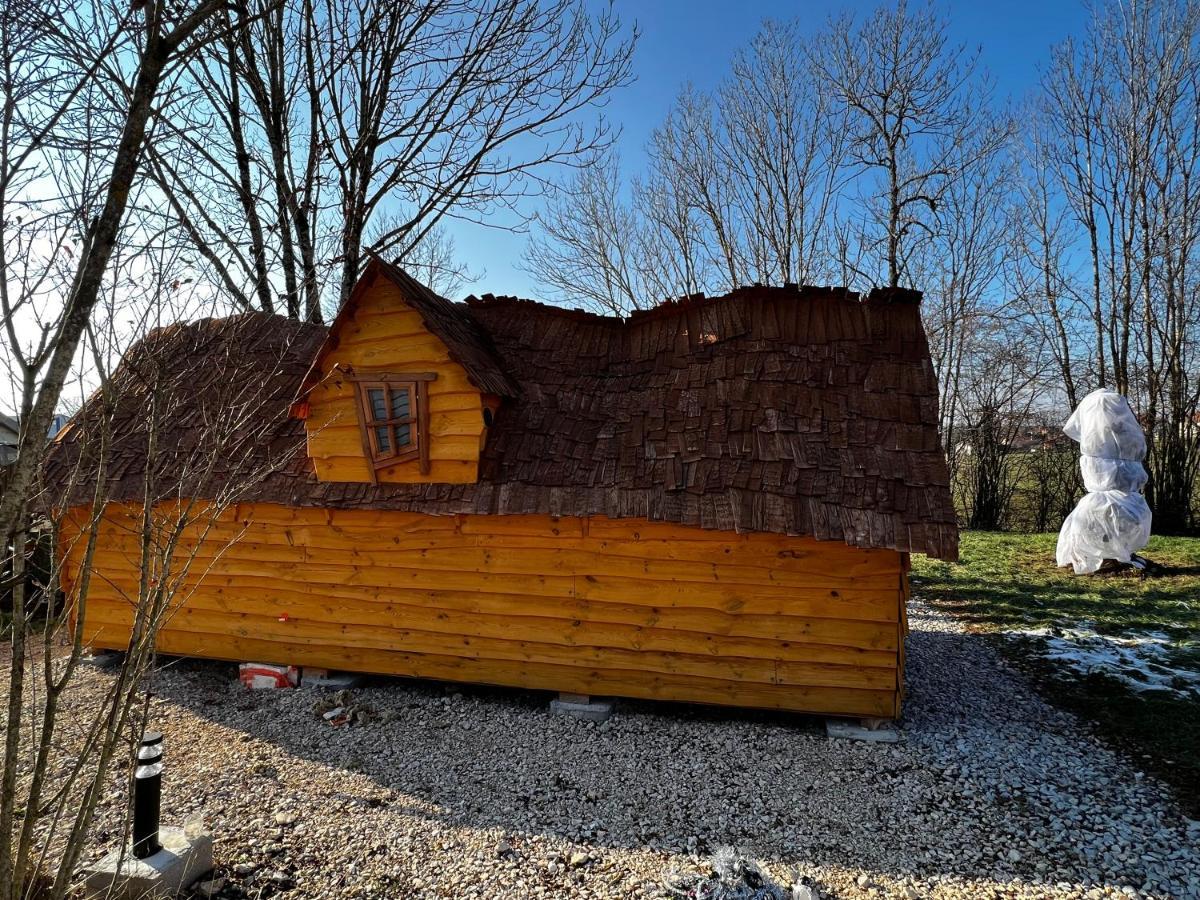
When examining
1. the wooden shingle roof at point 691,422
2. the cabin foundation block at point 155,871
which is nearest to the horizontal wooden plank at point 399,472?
the wooden shingle roof at point 691,422

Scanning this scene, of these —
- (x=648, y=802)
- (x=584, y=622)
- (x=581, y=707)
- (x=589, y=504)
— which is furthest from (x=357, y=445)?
(x=648, y=802)

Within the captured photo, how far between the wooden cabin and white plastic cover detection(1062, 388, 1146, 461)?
24.6ft

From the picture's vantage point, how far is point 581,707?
19.3 ft

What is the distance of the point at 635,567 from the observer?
5.70m

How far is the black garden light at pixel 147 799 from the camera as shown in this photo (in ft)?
11.4

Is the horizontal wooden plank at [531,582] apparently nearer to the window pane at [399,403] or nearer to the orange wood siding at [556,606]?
the orange wood siding at [556,606]

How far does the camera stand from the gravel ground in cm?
368

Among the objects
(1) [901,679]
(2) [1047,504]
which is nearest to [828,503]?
(1) [901,679]

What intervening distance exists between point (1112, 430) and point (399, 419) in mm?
12519

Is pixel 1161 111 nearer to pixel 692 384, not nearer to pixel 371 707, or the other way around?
pixel 692 384

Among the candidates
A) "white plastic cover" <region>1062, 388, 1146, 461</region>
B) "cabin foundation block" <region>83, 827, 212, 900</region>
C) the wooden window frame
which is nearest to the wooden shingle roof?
the wooden window frame

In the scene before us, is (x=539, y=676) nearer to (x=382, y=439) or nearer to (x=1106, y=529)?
(x=382, y=439)

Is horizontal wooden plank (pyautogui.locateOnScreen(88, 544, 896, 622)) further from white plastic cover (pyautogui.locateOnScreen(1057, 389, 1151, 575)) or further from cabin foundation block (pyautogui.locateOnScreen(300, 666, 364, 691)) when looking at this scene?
white plastic cover (pyautogui.locateOnScreen(1057, 389, 1151, 575))

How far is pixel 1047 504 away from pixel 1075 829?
16.0 meters
